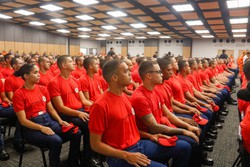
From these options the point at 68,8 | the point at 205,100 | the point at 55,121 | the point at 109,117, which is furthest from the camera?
the point at 68,8

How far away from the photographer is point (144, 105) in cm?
188

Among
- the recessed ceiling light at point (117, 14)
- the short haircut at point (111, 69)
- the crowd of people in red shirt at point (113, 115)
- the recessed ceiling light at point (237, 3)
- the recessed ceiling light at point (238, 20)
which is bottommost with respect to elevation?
the crowd of people in red shirt at point (113, 115)

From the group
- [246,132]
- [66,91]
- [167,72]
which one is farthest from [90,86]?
[246,132]

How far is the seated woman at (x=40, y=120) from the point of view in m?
2.12

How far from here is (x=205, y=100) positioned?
3721mm

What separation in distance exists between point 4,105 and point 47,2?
5.84m

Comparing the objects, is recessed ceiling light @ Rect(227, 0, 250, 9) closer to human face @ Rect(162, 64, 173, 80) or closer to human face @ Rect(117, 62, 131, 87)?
human face @ Rect(162, 64, 173, 80)

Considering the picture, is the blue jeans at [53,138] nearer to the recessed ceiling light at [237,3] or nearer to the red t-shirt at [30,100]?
the red t-shirt at [30,100]

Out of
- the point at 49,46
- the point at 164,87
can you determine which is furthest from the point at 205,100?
the point at 49,46

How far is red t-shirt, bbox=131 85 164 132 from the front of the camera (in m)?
1.88

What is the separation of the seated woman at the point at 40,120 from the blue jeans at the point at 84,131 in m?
0.10

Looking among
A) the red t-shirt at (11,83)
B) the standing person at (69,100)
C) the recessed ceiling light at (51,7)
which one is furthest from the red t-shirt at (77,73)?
the recessed ceiling light at (51,7)

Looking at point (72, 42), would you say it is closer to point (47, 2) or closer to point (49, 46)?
point (49, 46)

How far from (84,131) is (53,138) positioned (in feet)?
1.58
